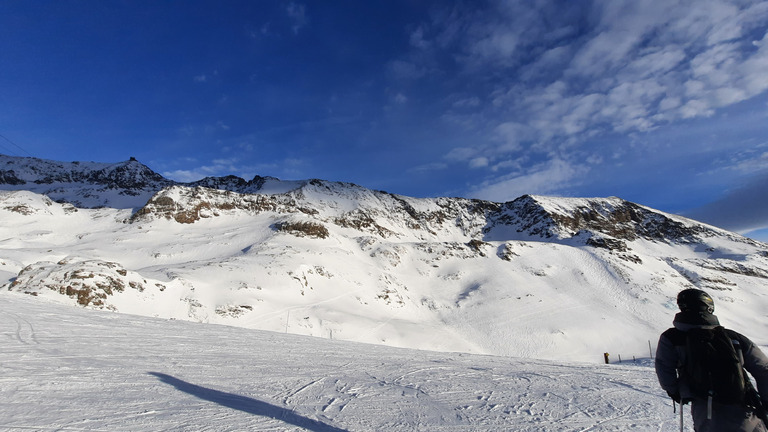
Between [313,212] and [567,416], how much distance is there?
10163cm

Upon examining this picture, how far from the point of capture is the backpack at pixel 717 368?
358 cm

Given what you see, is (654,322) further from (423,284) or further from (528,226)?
(528,226)

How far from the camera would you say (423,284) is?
67.2 meters

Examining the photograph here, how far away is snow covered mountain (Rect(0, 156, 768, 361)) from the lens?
129ft

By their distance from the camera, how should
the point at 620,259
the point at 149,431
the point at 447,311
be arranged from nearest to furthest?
1. the point at 149,431
2. the point at 447,311
3. the point at 620,259

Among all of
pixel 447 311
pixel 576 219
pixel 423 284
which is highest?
pixel 576 219

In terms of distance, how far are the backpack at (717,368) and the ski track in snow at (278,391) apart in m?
2.96

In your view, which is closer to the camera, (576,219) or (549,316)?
(549,316)

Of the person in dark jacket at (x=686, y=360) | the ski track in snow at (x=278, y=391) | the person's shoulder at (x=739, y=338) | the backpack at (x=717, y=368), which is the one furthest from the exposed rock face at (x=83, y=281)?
the person's shoulder at (x=739, y=338)

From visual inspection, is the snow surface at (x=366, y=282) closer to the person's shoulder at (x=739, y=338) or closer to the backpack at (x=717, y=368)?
the backpack at (x=717, y=368)

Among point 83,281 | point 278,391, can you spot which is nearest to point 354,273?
point 83,281

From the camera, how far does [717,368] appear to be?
11.9ft

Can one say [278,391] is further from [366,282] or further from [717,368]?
[366,282]

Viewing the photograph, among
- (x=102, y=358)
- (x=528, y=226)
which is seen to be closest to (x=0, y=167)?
(x=102, y=358)
